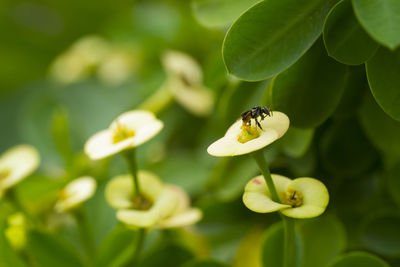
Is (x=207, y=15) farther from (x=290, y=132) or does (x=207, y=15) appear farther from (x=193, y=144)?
(x=193, y=144)

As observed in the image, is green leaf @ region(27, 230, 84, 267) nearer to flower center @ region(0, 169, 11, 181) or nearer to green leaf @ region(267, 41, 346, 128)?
flower center @ region(0, 169, 11, 181)

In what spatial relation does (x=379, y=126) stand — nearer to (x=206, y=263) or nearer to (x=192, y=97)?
(x=206, y=263)

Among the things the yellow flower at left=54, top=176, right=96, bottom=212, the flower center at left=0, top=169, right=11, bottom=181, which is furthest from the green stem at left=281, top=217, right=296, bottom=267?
the flower center at left=0, top=169, right=11, bottom=181

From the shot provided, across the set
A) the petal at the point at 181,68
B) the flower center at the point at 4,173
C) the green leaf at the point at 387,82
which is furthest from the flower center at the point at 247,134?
the petal at the point at 181,68

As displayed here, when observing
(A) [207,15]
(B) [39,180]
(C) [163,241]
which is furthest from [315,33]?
(B) [39,180]

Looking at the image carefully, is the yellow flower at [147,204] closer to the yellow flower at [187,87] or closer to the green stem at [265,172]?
the green stem at [265,172]
